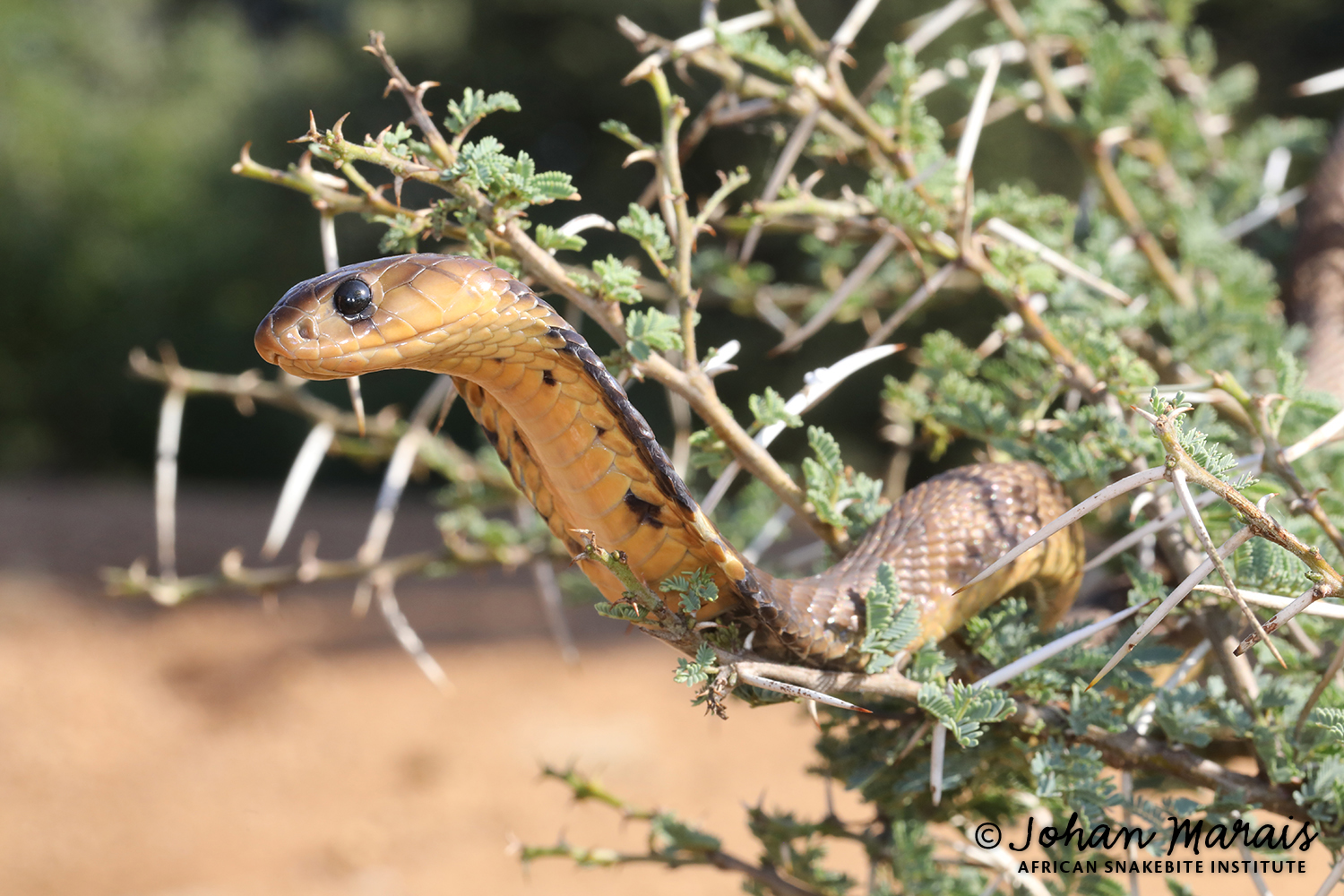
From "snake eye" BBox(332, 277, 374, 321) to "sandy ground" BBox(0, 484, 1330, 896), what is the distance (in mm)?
2929

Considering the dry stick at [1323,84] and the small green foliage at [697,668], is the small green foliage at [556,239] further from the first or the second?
the dry stick at [1323,84]

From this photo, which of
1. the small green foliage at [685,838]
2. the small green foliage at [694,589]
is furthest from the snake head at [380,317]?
the small green foliage at [685,838]

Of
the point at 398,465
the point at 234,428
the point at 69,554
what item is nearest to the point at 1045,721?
the point at 398,465

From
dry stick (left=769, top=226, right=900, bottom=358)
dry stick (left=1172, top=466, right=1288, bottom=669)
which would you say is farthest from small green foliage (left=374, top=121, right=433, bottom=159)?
dry stick (left=1172, top=466, right=1288, bottom=669)

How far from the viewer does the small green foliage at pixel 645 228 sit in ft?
3.92

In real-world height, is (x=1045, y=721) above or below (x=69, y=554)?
above

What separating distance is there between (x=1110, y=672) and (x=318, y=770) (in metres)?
4.97

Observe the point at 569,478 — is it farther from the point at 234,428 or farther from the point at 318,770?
the point at 234,428

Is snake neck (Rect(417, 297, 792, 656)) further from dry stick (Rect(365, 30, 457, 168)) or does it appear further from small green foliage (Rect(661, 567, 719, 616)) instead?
dry stick (Rect(365, 30, 457, 168))

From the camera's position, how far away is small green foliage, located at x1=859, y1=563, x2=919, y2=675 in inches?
46.8

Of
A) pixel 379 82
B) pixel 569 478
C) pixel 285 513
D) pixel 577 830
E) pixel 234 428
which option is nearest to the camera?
pixel 569 478

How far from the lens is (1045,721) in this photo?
129 centimetres

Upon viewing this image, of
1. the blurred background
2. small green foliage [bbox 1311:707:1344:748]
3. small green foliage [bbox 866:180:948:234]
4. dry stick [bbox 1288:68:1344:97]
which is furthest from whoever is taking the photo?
the blurred background
